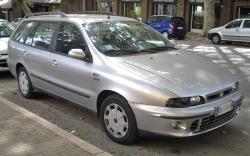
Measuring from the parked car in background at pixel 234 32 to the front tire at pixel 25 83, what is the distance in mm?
16176

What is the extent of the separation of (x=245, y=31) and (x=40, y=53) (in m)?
16.8

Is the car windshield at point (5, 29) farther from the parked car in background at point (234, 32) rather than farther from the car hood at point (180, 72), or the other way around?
the parked car in background at point (234, 32)

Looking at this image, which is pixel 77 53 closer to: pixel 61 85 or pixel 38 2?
pixel 61 85

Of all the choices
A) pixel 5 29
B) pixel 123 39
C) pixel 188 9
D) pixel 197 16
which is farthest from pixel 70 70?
pixel 188 9

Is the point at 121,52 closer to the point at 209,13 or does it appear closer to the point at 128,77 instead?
the point at 128,77

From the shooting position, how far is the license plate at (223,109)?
4820mm

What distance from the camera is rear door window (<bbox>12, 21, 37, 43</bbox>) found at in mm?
7363

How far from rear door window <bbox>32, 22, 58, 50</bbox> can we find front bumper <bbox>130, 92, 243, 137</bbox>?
2.39m

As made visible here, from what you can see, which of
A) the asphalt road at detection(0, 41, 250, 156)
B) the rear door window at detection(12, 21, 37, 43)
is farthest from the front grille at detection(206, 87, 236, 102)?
the rear door window at detection(12, 21, 37, 43)

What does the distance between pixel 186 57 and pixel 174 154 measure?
1.52m

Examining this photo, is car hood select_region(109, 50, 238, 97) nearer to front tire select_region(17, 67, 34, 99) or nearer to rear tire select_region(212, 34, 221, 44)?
front tire select_region(17, 67, 34, 99)

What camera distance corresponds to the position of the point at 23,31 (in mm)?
7578

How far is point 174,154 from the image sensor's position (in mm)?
4820

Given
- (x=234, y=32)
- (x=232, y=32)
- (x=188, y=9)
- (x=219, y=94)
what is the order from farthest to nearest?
(x=188, y=9) → (x=232, y=32) → (x=234, y=32) → (x=219, y=94)
